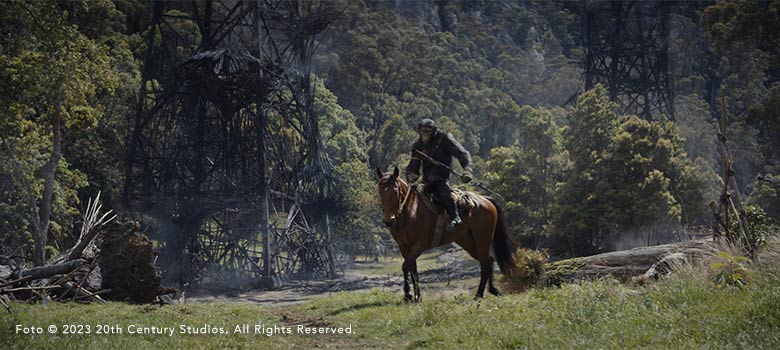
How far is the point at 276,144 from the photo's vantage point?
1535 inches

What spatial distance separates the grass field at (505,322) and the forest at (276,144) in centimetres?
285

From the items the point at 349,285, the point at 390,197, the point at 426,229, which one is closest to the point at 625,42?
the point at 349,285

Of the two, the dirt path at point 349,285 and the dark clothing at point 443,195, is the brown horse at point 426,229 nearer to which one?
the dark clothing at point 443,195

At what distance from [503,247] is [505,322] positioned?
16.7ft

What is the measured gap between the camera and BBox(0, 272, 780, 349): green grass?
6.67 metres

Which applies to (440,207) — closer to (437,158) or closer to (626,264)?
(437,158)

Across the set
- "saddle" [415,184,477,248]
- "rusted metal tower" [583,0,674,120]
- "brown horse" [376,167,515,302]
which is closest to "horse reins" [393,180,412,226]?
"brown horse" [376,167,515,302]

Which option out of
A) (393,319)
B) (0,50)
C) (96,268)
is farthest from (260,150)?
(393,319)

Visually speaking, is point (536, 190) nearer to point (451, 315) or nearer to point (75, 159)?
point (75, 159)

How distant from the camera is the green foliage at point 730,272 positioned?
8.25 m

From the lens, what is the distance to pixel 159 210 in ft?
112

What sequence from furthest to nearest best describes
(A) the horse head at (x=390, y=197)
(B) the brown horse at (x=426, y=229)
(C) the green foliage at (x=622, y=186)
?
(C) the green foliage at (x=622, y=186) → (B) the brown horse at (x=426, y=229) → (A) the horse head at (x=390, y=197)

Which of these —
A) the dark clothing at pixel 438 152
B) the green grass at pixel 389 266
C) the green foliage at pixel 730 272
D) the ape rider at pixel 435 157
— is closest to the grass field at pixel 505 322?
the green foliage at pixel 730 272

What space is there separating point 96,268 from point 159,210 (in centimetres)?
2105
